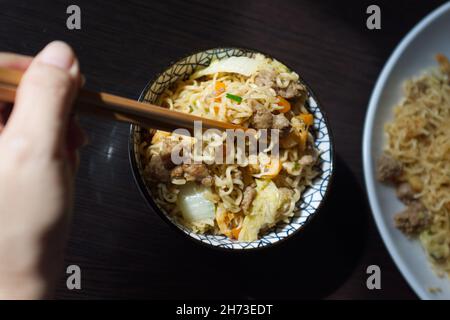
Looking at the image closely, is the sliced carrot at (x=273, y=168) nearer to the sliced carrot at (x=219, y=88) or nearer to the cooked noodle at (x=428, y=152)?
the sliced carrot at (x=219, y=88)

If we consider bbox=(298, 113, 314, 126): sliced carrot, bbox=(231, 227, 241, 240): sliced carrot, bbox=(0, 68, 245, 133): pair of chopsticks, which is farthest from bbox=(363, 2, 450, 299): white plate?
bbox=(0, 68, 245, 133): pair of chopsticks

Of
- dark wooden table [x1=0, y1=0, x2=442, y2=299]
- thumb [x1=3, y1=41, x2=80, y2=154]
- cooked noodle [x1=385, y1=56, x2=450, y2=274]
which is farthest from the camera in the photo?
cooked noodle [x1=385, y1=56, x2=450, y2=274]

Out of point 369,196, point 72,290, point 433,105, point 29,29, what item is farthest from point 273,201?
point 29,29

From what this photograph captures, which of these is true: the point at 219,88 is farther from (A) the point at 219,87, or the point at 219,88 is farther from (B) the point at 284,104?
(B) the point at 284,104

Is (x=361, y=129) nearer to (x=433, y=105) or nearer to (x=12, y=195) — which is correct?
(x=433, y=105)

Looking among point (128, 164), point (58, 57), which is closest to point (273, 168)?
point (128, 164)

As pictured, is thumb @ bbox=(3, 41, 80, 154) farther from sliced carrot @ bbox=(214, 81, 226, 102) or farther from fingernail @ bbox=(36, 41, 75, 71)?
sliced carrot @ bbox=(214, 81, 226, 102)
